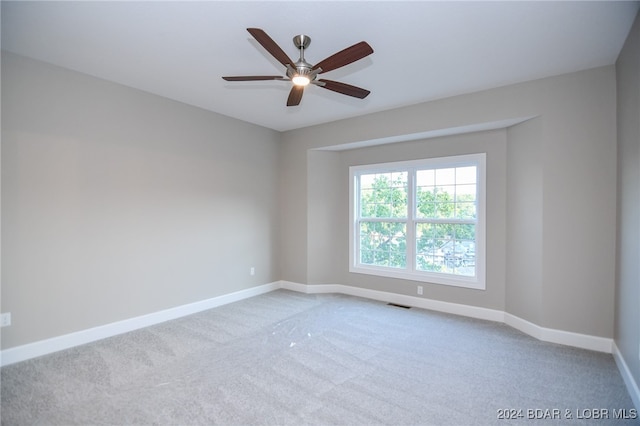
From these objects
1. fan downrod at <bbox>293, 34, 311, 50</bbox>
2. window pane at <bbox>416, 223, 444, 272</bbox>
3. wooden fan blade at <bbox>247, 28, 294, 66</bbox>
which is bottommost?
window pane at <bbox>416, 223, 444, 272</bbox>

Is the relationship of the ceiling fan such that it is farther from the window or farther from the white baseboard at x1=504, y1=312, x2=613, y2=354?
the white baseboard at x1=504, y1=312, x2=613, y2=354

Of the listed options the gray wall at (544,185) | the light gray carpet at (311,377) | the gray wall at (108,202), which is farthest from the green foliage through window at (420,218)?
the gray wall at (108,202)

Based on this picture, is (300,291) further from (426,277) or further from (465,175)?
(465,175)

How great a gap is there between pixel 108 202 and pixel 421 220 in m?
3.92

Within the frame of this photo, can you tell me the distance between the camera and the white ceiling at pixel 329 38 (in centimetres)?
219

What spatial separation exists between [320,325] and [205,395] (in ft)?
5.37

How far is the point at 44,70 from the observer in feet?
9.67

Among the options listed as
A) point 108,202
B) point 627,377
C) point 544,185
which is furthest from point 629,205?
point 108,202

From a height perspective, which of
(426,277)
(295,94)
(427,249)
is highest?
(295,94)

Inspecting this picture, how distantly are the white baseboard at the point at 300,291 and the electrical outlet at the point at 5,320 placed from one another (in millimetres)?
224

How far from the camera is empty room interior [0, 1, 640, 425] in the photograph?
227 cm

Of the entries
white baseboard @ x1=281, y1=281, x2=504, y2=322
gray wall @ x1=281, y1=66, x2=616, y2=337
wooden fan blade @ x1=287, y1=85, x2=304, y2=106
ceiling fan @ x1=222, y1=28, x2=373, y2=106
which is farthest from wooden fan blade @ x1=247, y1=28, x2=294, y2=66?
white baseboard @ x1=281, y1=281, x2=504, y2=322

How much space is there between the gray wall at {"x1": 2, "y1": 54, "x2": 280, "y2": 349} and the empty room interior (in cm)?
2

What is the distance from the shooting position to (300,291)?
5242mm
